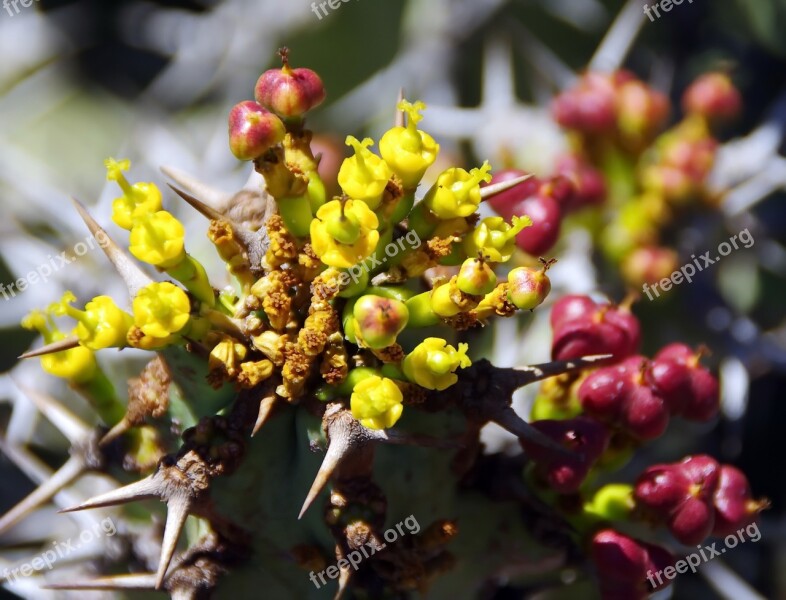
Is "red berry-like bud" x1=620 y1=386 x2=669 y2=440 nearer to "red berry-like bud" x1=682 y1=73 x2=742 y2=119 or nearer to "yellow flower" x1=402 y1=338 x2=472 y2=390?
"yellow flower" x1=402 y1=338 x2=472 y2=390

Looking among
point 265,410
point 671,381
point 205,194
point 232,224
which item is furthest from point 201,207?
point 671,381

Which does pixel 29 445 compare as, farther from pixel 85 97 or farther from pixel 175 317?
pixel 175 317

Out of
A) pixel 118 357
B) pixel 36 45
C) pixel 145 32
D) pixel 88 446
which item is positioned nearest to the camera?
pixel 88 446

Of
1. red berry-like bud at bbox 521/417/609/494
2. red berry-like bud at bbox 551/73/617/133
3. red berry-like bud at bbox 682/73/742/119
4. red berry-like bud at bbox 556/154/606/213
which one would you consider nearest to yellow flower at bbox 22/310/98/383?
red berry-like bud at bbox 521/417/609/494

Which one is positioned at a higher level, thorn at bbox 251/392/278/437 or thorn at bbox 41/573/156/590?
thorn at bbox 251/392/278/437

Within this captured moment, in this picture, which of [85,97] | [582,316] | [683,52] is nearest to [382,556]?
[582,316]

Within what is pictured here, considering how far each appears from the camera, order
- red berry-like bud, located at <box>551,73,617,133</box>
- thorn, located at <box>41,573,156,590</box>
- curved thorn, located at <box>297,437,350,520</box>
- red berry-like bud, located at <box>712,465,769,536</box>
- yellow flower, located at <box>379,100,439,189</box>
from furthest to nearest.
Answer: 1. red berry-like bud, located at <box>551,73,617,133</box>
2. red berry-like bud, located at <box>712,465,769,536</box>
3. thorn, located at <box>41,573,156,590</box>
4. yellow flower, located at <box>379,100,439,189</box>
5. curved thorn, located at <box>297,437,350,520</box>

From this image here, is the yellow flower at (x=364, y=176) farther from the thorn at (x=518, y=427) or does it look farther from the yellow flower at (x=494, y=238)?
the thorn at (x=518, y=427)
